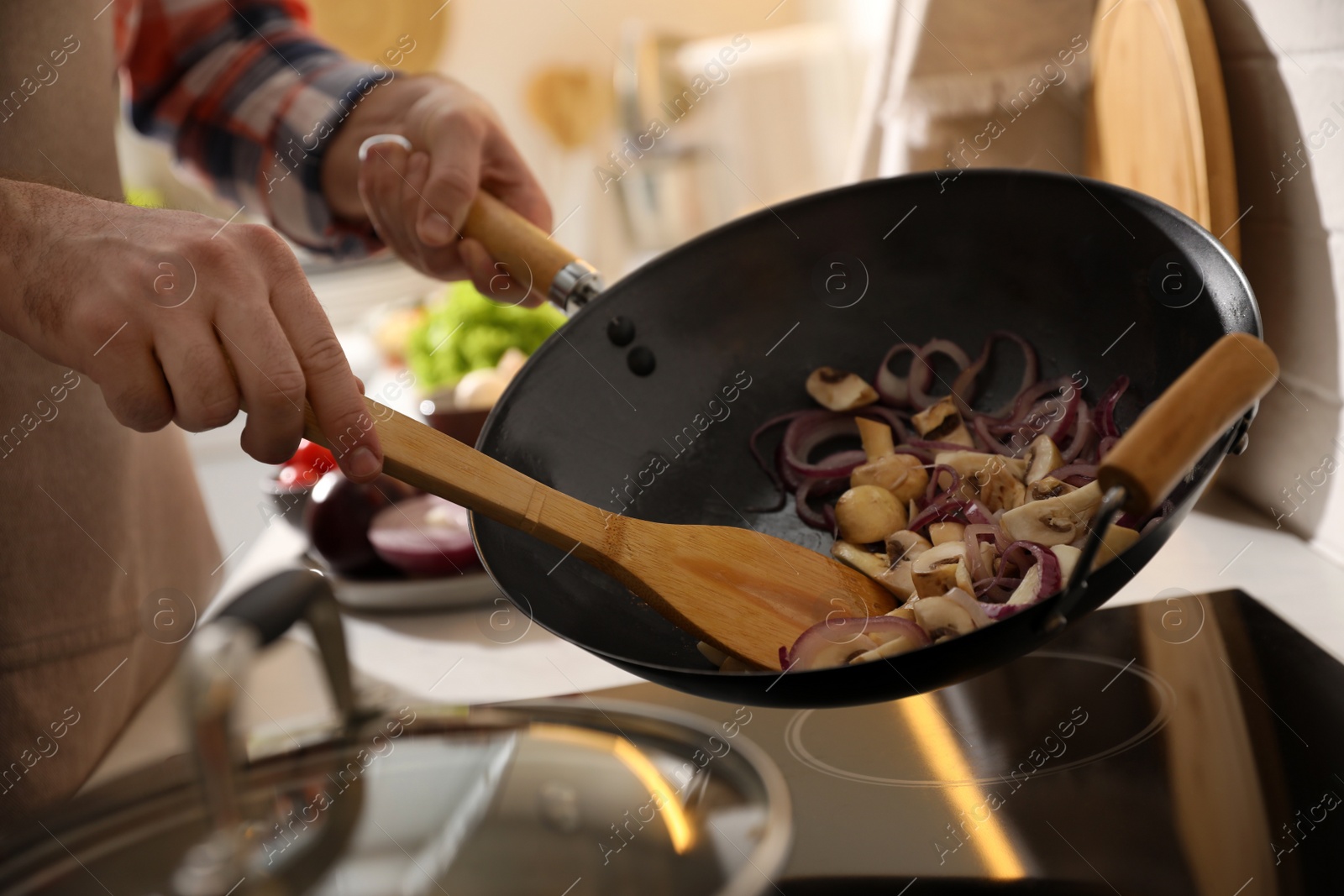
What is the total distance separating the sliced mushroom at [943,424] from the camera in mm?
655

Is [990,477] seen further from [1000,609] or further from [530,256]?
[530,256]

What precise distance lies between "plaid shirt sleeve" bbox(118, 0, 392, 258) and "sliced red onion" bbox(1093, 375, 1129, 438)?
617 mm

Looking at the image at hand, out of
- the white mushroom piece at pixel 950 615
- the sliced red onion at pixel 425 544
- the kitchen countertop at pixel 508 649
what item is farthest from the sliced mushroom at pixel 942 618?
the sliced red onion at pixel 425 544

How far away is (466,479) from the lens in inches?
19.3

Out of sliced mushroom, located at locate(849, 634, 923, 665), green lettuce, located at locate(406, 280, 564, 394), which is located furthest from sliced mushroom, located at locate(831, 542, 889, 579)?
green lettuce, located at locate(406, 280, 564, 394)

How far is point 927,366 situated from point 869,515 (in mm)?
145

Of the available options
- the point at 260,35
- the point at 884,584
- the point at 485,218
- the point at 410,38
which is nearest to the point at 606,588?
the point at 884,584

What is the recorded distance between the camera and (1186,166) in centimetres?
73

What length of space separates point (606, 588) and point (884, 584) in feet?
0.51

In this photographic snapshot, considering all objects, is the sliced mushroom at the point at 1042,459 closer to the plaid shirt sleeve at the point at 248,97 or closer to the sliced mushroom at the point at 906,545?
the sliced mushroom at the point at 906,545

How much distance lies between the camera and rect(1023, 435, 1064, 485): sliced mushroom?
583mm

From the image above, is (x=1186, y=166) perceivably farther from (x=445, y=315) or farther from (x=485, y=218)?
(x=445, y=315)

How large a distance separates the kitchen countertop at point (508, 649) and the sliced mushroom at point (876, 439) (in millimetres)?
191

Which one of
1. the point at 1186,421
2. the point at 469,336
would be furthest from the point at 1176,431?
the point at 469,336
